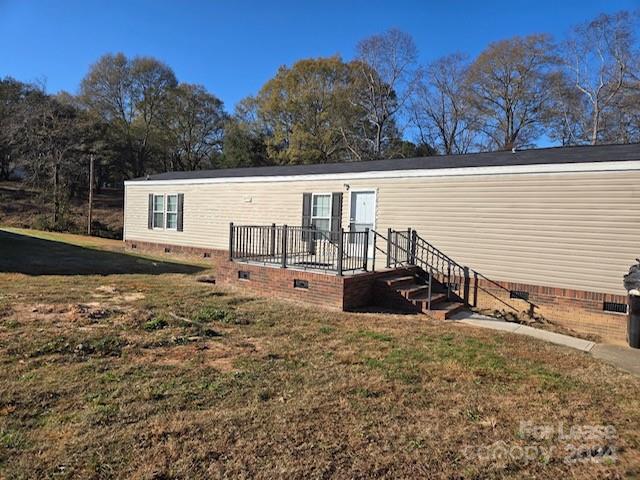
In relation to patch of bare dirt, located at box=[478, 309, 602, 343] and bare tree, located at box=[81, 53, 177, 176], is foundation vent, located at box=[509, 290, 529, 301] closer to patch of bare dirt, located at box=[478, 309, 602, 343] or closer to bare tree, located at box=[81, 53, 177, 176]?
patch of bare dirt, located at box=[478, 309, 602, 343]

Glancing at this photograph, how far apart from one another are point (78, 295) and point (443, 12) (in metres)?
16.3

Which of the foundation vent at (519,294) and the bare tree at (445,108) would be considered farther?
the bare tree at (445,108)

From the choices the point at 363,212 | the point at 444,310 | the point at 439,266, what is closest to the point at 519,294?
the point at 439,266

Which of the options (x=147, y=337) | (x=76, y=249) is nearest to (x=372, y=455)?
(x=147, y=337)

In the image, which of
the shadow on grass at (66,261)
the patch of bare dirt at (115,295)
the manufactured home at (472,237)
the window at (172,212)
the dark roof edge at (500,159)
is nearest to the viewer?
the patch of bare dirt at (115,295)

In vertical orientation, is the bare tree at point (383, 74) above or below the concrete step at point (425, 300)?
above

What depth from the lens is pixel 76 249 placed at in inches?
581

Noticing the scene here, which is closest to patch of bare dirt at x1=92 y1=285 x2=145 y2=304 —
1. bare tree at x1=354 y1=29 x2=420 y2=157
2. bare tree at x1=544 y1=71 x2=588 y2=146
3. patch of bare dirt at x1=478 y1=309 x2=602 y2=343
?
patch of bare dirt at x1=478 y1=309 x2=602 y2=343

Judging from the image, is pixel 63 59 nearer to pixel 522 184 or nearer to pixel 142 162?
pixel 522 184

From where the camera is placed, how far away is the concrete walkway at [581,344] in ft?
18.3

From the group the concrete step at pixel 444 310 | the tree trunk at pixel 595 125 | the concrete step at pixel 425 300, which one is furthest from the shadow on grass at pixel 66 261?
the tree trunk at pixel 595 125

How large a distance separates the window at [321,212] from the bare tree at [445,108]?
22.6 meters

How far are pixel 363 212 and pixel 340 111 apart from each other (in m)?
21.6

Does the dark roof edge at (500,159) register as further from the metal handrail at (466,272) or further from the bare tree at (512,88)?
the bare tree at (512,88)
